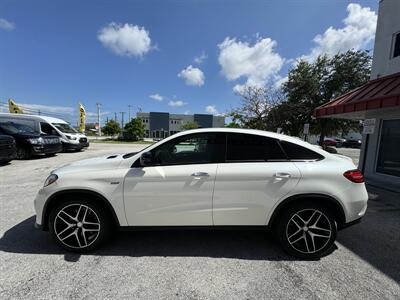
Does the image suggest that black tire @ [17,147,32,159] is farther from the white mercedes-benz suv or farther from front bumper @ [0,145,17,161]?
the white mercedes-benz suv

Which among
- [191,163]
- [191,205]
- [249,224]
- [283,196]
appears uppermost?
[191,163]

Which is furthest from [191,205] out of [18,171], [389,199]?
[18,171]

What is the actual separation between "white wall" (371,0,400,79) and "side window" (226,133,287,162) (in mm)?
7728

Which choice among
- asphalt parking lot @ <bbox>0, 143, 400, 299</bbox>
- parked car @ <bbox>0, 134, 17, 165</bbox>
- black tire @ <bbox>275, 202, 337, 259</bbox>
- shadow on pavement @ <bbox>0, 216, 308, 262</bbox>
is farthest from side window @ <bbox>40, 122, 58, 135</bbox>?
black tire @ <bbox>275, 202, 337, 259</bbox>

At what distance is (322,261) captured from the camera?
2.79 m

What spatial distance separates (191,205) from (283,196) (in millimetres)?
1168

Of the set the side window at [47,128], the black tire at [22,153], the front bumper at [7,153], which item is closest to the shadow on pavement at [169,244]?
the front bumper at [7,153]

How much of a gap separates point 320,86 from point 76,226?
2256 centimetres

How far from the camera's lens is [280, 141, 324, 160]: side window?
9.46 ft

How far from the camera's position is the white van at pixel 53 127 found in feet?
45.0

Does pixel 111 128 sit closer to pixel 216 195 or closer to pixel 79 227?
pixel 79 227

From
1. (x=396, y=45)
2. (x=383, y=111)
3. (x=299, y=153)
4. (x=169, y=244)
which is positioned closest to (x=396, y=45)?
(x=396, y=45)

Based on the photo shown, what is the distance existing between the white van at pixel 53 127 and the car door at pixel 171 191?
46.4ft

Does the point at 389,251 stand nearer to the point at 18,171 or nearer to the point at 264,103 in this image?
the point at 18,171
